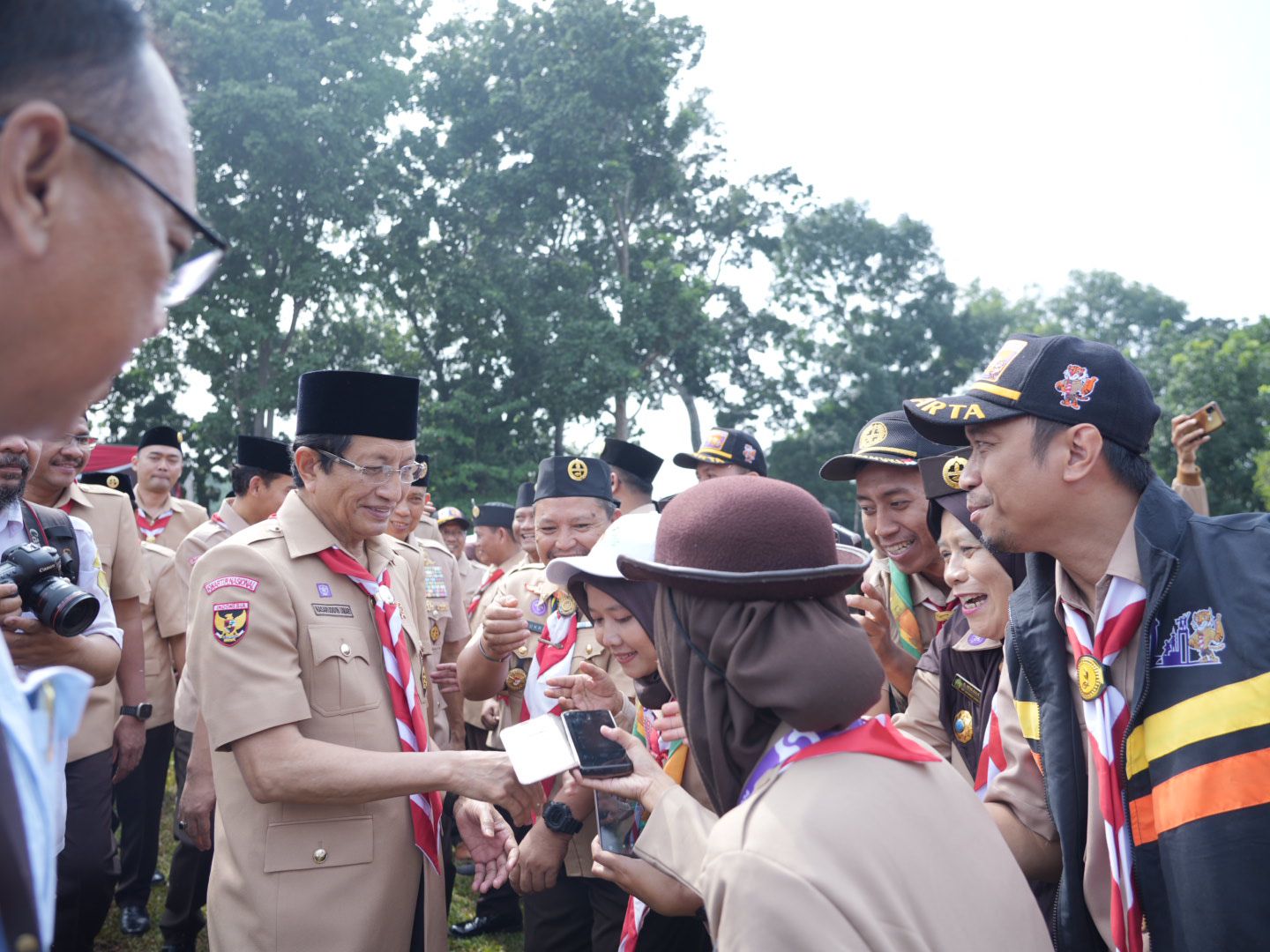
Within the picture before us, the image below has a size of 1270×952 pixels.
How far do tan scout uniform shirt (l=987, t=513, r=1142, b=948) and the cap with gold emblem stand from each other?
115 inches

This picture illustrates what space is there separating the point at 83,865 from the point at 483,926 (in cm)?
293

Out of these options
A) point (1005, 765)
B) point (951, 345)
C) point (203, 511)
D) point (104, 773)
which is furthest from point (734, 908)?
point (951, 345)

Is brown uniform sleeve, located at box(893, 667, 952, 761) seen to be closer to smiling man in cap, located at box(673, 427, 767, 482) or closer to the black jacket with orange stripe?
the black jacket with orange stripe

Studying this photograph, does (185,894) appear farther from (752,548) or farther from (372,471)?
(752,548)

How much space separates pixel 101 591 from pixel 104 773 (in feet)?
2.99

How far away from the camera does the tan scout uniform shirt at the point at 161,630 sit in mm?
6383

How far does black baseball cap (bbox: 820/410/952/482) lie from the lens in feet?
14.7

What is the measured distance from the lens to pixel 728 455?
7.28m

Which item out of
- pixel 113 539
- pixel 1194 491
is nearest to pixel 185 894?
pixel 113 539

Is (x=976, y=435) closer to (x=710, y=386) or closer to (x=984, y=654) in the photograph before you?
(x=984, y=654)

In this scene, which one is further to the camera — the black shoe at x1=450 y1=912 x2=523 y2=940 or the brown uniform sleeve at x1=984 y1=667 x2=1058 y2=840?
the black shoe at x1=450 y1=912 x2=523 y2=940

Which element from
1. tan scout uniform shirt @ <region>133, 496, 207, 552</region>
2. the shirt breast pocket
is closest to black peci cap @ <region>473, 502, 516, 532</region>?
tan scout uniform shirt @ <region>133, 496, 207, 552</region>

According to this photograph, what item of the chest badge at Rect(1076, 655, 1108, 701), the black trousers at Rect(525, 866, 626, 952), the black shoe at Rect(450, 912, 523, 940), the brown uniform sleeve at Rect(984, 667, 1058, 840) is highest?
the chest badge at Rect(1076, 655, 1108, 701)

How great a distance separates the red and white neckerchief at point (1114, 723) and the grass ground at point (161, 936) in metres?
4.50
